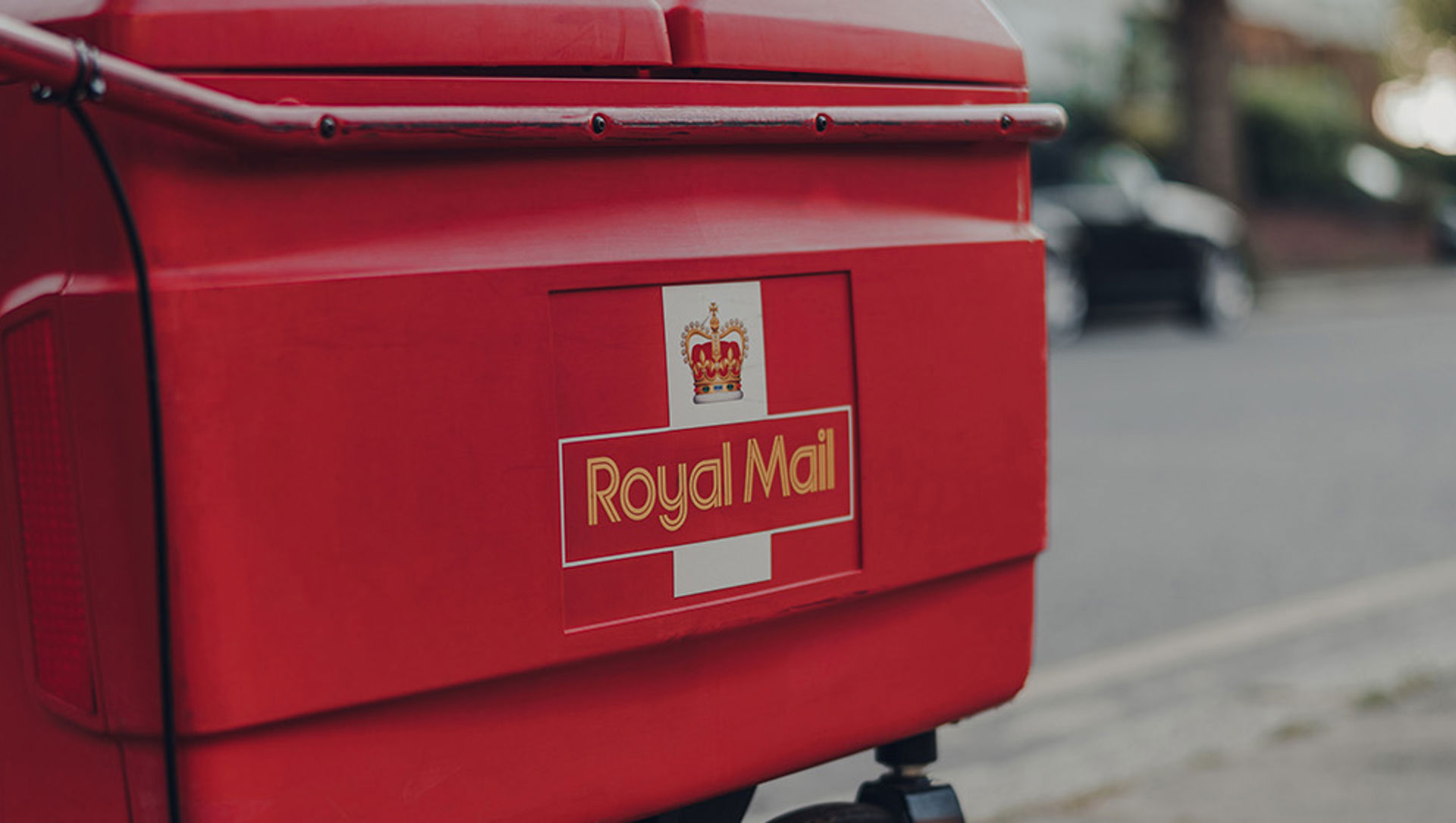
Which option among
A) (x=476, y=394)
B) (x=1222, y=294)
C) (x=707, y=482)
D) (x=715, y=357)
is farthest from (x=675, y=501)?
(x=1222, y=294)

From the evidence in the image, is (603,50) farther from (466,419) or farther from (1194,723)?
(1194,723)

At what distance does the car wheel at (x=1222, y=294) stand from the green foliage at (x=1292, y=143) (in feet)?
30.9

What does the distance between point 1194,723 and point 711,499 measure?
8.47 feet

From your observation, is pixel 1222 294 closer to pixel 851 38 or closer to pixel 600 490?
pixel 851 38

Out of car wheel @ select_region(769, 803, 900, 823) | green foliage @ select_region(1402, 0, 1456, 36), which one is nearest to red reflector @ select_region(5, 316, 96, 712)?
car wheel @ select_region(769, 803, 900, 823)

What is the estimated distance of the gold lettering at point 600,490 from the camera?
1.63 meters

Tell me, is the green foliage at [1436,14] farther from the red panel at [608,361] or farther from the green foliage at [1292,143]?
the red panel at [608,361]

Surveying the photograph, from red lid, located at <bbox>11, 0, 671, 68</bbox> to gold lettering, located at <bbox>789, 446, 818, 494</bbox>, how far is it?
1.37ft

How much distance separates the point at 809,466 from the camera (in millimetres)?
1800

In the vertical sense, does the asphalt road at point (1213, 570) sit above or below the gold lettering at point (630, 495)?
below

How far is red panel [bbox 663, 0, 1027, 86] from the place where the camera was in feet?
5.65

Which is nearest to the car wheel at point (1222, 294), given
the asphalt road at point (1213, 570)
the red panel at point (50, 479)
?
the asphalt road at point (1213, 570)

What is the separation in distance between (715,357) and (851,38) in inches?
15.1

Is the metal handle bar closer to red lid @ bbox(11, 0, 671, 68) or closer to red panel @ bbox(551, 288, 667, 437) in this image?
red lid @ bbox(11, 0, 671, 68)
